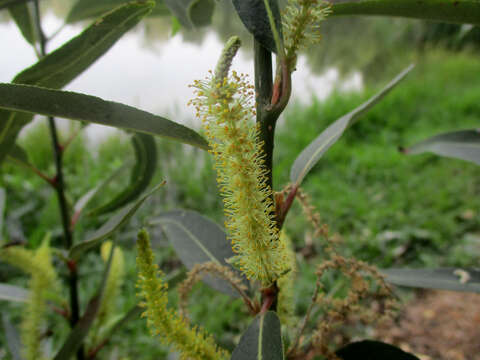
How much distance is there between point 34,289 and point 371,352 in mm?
688

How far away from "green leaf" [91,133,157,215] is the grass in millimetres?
146

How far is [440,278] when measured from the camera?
2.38 ft

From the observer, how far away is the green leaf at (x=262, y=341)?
479 millimetres

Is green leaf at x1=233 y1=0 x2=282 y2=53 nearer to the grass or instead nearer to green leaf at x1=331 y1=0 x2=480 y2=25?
green leaf at x1=331 y1=0 x2=480 y2=25

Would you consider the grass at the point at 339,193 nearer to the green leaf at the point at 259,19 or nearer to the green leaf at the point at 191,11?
the green leaf at the point at 191,11

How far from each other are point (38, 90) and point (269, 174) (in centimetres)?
30

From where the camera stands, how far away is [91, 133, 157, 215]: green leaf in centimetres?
87

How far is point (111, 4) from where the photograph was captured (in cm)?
88

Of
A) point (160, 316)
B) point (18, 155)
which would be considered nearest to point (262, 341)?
point (160, 316)

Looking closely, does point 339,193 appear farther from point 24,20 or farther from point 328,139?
point 24,20

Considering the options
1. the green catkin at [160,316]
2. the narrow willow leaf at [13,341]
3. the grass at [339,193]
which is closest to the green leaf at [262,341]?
the green catkin at [160,316]

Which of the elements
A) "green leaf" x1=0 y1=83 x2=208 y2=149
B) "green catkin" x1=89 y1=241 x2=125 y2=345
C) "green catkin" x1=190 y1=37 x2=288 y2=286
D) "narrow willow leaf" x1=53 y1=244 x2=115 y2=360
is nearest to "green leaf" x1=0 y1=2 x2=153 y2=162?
"green leaf" x1=0 y1=83 x2=208 y2=149

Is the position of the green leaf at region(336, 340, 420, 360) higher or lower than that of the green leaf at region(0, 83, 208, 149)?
lower

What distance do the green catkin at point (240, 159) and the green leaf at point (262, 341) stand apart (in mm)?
64
